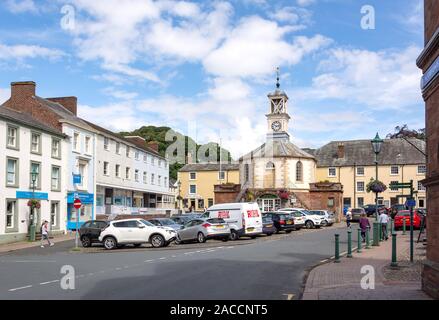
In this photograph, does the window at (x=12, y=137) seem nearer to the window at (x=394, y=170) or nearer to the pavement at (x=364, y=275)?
the pavement at (x=364, y=275)

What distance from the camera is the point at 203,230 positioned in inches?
1150

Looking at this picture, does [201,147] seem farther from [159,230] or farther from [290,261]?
[290,261]

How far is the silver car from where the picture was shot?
2922 centimetres

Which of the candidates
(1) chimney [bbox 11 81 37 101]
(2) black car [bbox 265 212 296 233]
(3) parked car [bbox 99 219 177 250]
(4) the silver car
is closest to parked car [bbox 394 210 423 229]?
(2) black car [bbox 265 212 296 233]

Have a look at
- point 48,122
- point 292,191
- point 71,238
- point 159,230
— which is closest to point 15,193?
point 71,238

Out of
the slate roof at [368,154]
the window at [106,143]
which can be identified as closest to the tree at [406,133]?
the slate roof at [368,154]

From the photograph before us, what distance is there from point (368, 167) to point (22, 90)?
49.3 metres

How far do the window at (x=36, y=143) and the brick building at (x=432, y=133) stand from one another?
3069 centimetres

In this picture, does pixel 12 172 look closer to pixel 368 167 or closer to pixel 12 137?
pixel 12 137

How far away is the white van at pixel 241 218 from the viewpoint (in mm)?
31031

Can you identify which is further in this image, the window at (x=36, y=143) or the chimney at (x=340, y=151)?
the chimney at (x=340, y=151)
